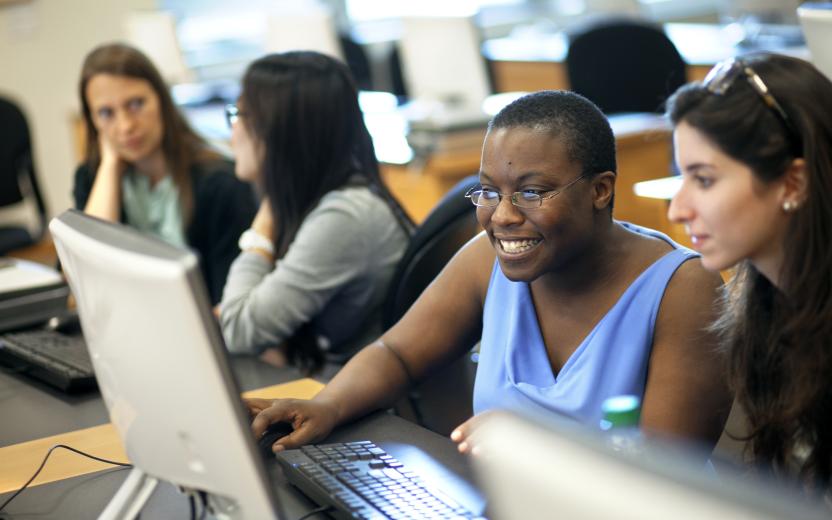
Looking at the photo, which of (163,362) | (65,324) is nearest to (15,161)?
(65,324)

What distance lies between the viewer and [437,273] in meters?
1.98

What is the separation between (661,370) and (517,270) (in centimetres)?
23

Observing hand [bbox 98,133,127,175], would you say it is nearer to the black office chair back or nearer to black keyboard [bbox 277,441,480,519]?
the black office chair back

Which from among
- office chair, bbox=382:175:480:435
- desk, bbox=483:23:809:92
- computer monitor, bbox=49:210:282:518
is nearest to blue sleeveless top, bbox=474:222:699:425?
office chair, bbox=382:175:480:435

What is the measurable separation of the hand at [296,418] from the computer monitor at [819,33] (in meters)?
0.99

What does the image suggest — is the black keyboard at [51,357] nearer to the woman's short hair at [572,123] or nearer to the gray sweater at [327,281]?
the gray sweater at [327,281]

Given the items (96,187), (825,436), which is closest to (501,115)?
(825,436)

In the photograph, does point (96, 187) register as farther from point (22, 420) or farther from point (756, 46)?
point (756, 46)

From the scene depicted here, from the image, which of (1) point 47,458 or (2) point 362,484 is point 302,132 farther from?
(2) point 362,484

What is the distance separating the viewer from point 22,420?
1.78 m

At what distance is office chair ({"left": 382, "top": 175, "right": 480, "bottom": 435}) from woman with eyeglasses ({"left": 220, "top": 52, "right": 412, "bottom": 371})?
0.50 ft

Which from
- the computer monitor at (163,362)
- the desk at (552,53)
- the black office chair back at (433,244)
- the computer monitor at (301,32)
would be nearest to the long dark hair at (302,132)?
the black office chair back at (433,244)

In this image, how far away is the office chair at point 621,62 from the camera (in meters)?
3.82

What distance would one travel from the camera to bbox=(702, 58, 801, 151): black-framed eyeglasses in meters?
1.14
